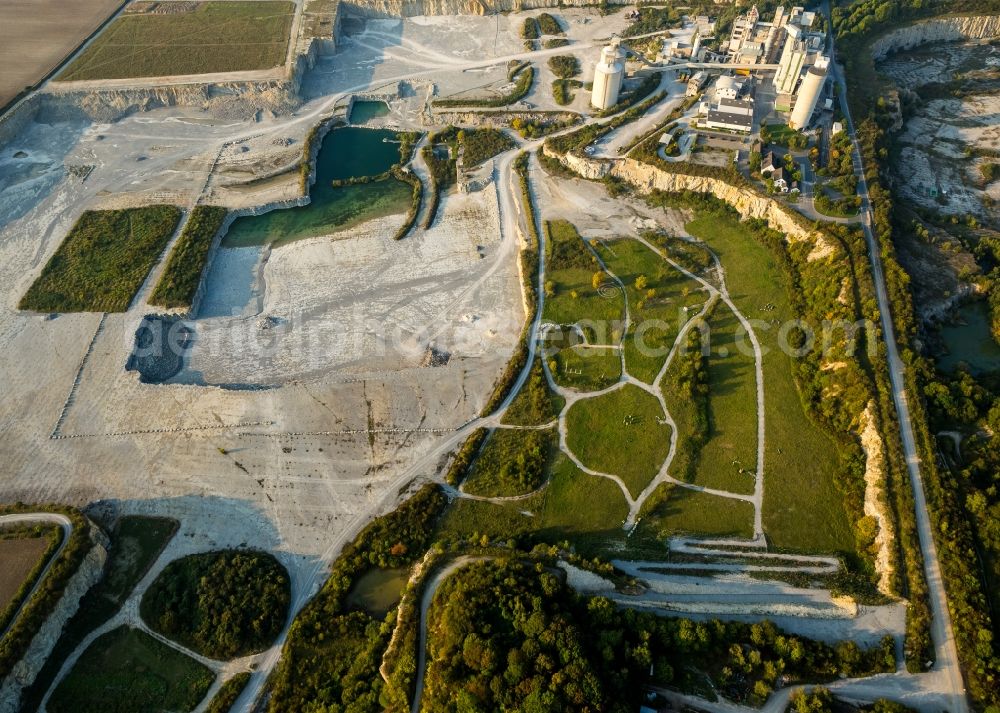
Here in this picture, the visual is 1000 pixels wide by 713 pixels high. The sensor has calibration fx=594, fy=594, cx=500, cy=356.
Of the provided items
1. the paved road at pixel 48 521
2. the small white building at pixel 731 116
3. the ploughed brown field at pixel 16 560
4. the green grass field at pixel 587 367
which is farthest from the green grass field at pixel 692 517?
the small white building at pixel 731 116

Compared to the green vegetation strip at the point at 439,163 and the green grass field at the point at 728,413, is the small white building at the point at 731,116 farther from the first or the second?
the green vegetation strip at the point at 439,163

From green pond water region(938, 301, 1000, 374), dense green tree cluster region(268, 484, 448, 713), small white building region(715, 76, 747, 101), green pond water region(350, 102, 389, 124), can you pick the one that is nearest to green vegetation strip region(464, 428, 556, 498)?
dense green tree cluster region(268, 484, 448, 713)

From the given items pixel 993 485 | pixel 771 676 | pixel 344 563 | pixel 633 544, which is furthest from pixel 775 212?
pixel 344 563

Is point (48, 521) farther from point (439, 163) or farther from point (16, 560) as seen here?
point (439, 163)

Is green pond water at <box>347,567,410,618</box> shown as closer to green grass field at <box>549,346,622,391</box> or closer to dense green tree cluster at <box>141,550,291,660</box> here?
dense green tree cluster at <box>141,550,291,660</box>

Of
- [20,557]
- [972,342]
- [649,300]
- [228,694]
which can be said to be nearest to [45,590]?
[20,557]

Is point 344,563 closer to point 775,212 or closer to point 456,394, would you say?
point 456,394
